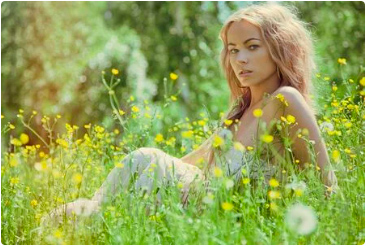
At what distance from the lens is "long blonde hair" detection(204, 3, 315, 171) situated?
10.0 feet

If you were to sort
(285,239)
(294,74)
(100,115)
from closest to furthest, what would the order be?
(285,239), (294,74), (100,115)

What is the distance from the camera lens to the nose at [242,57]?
120 inches

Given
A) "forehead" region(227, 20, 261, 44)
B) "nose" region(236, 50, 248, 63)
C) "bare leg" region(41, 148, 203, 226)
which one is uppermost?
"forehead" region(227, 20, 261, 44)

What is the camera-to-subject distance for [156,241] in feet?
7.93

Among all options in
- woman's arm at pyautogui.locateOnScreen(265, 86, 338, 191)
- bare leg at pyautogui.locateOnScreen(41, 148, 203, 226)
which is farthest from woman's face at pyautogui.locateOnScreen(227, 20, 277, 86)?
bare leg at pyautogui.locateOnScreen(41, 148, 203, 226)

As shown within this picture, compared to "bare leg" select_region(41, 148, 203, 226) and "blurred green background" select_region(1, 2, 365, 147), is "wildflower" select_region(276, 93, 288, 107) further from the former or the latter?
"blurred green background" select_region(1, 2, 365, 147)

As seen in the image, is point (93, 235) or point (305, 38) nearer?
point (93, 235)

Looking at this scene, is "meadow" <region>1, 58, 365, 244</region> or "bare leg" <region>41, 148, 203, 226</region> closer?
"meadow" <region>1, 58, 365, 244</region>

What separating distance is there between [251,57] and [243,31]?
0.13 meters

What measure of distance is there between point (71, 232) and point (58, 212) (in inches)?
8.7

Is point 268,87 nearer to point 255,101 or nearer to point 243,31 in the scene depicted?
point 255,101

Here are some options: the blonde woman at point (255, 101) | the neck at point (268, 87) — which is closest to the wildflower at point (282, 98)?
the blonde woman at point (255, 101)

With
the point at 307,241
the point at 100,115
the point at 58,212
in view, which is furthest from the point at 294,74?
the point at 100,115

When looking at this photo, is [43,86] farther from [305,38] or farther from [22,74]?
[305,38]
